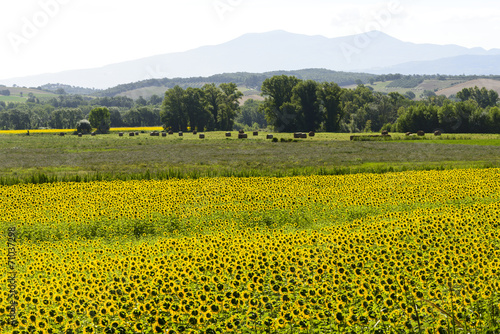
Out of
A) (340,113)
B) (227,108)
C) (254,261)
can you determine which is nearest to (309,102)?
(340,113)

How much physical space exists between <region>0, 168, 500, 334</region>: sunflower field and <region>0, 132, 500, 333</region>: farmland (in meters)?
0.05

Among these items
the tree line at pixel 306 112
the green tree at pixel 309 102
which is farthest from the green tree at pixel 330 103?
the green tree at pixel 309 102

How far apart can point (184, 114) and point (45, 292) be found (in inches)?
5457

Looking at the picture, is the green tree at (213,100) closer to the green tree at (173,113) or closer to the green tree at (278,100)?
the green tree at (173,113)

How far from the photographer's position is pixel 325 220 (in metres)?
Answer: 19.9

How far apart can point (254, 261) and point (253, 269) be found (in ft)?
1.52

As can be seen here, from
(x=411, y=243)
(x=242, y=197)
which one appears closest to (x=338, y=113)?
(x=242, y=197)

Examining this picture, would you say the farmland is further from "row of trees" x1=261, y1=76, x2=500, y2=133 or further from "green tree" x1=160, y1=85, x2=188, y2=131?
"green tree" x1=160, y1=85, x2=188, y2=131

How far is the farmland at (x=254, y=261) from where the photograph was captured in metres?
8.54

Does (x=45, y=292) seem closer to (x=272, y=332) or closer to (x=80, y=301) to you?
(x=80, y=301)

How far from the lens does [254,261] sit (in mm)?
11422

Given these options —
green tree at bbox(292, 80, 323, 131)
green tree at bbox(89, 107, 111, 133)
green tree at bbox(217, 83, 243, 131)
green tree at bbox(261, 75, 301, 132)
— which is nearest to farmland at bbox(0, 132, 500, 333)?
green tree at bbox(292, 80, 323, 131)

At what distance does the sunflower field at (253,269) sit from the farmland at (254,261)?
49 mm

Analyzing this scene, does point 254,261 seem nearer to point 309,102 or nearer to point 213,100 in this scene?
point 309,102
